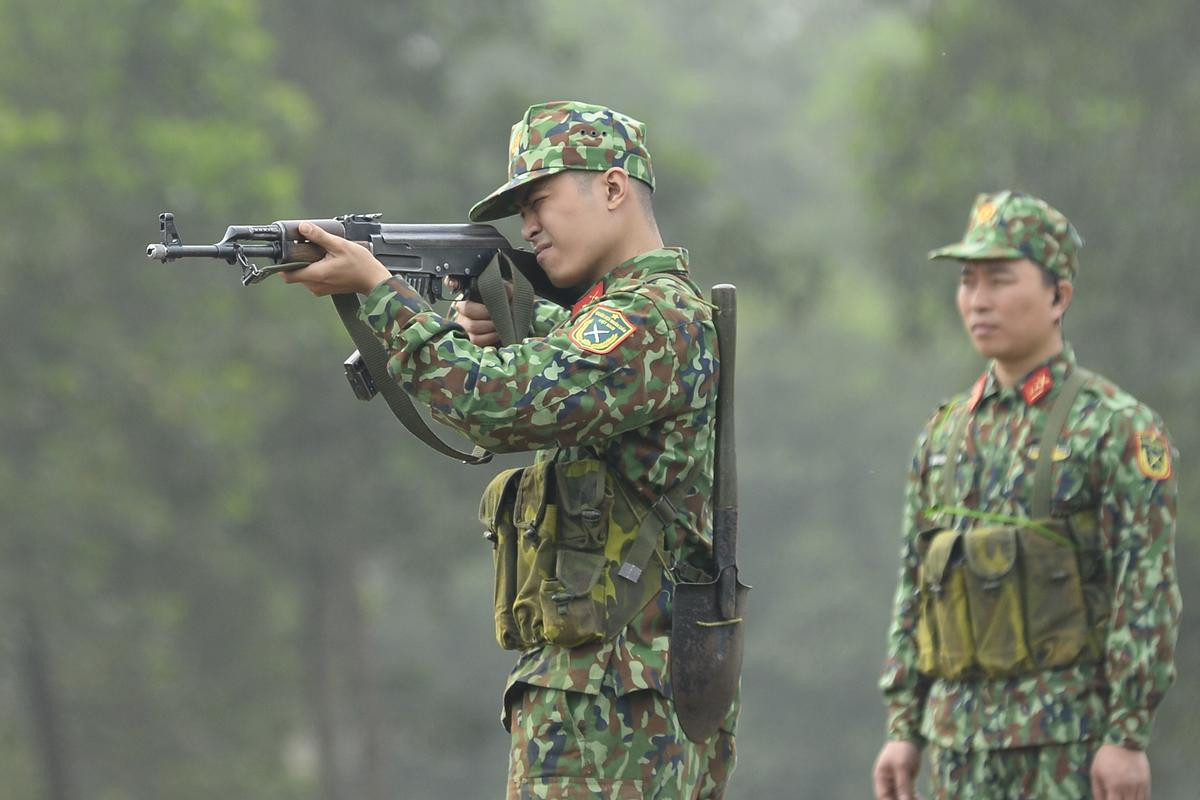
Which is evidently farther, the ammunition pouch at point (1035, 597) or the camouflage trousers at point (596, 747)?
the ammunition pouch at point (1035, 597)

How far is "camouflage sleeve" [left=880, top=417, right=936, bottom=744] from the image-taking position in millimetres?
7410

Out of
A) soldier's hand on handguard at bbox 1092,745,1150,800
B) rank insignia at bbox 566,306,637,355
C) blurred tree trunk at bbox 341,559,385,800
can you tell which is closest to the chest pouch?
soldier's hand on handguard at bbox 1092,745,1150,800

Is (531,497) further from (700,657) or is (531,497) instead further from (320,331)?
(320,331)

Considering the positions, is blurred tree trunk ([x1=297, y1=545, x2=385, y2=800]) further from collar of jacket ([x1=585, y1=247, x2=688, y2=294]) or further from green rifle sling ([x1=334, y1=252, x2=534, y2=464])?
collar of jacket ([x1=585, y1=247, x2=688, y2=294])

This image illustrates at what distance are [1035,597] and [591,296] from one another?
211cm

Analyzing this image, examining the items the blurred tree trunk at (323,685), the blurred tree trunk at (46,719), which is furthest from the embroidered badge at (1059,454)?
the blurred tree trunk at (323,685)

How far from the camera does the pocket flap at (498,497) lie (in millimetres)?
5645

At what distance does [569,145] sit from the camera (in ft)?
18.2

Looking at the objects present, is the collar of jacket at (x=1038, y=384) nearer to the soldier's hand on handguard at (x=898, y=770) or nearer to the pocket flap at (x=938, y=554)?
the pocket flap at (x=938, y=554)

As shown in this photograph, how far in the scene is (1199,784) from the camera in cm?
2547

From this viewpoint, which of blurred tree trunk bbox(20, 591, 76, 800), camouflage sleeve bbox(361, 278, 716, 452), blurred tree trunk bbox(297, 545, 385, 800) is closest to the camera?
camouflage sleeve bbox(361, 278, 716, 452)

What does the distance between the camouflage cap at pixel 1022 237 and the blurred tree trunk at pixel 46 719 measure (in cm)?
1754

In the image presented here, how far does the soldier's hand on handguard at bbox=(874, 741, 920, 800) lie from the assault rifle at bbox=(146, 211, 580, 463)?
2.13m

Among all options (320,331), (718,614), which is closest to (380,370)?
(718,614)
